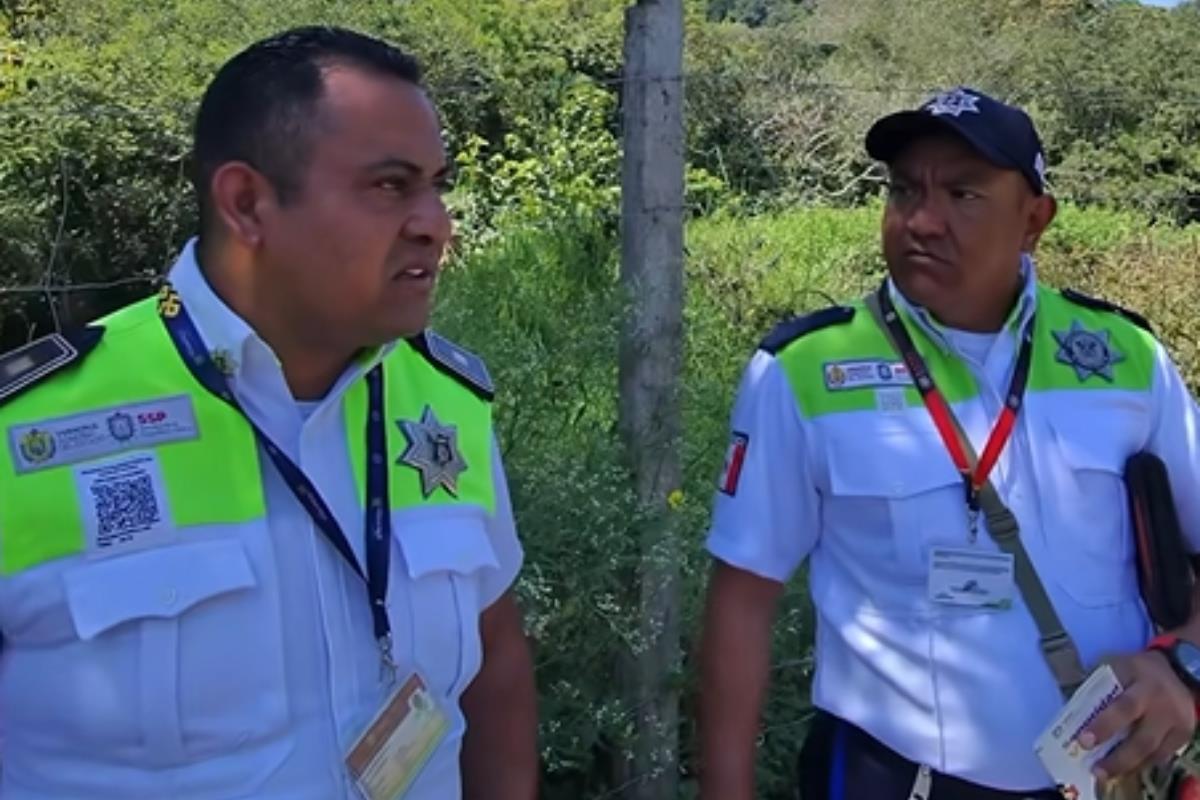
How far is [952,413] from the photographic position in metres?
1.98

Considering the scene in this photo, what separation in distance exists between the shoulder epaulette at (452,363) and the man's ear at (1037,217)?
0.87m

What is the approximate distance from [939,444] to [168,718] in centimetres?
113

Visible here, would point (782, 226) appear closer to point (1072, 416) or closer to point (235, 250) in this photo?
point (1072, 416)

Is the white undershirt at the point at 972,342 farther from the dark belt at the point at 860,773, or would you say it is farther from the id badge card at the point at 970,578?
the dark belt at the point at 860,773

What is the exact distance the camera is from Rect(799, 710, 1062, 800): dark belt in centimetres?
193

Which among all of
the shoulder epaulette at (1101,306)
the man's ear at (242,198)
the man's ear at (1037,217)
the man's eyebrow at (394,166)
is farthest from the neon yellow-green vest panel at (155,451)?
the shoulder epaulette at (1101,306)

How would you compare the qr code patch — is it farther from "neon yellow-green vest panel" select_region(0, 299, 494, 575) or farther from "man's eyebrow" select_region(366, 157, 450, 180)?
"man's eyebrow" select_region(366, 157, 450, 180)

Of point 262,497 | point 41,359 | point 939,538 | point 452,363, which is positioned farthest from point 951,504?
point 41,359

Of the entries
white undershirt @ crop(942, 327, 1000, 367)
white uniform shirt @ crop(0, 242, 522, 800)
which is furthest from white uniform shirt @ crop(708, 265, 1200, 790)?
white uniform shirt @ crop(0, 242, 522, 800)

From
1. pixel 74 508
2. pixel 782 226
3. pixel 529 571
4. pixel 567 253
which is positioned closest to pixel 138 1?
pixel 782 226

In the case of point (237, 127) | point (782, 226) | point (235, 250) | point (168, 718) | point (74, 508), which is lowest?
point (782, 226)

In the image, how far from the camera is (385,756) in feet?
4.88

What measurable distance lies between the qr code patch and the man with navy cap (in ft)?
2.98

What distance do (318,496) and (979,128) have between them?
3.60ft
